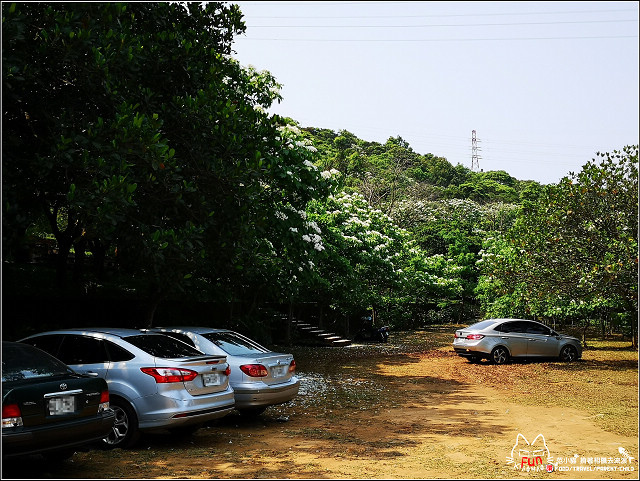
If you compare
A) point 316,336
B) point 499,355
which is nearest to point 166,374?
point 499,355

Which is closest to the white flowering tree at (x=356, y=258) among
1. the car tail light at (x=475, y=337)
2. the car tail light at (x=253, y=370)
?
the car tail light at (x=475, y=337)

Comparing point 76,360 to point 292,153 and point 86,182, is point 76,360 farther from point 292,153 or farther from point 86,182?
point 292,153

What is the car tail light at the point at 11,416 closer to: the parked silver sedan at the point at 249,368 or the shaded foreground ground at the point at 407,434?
the shaded foreground ground at the point at 407,434

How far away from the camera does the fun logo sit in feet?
24.5

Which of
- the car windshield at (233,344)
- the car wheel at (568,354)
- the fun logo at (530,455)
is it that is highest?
the car windshield at (233,344)

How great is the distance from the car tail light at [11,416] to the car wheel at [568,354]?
60.2ft

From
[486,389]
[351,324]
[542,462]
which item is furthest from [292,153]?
[351,324]

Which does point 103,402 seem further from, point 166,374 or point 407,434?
point 407,434

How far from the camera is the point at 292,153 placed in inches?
602

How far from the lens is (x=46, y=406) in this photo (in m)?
6.31

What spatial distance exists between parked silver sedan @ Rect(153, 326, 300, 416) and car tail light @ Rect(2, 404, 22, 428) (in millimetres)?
3842

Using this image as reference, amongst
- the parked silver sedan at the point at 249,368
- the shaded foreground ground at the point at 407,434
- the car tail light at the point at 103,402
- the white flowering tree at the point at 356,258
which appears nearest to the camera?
the car tail light at the point at 103,402

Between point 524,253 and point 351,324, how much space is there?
13.7m

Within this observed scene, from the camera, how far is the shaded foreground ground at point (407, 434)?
7164 millimetres
